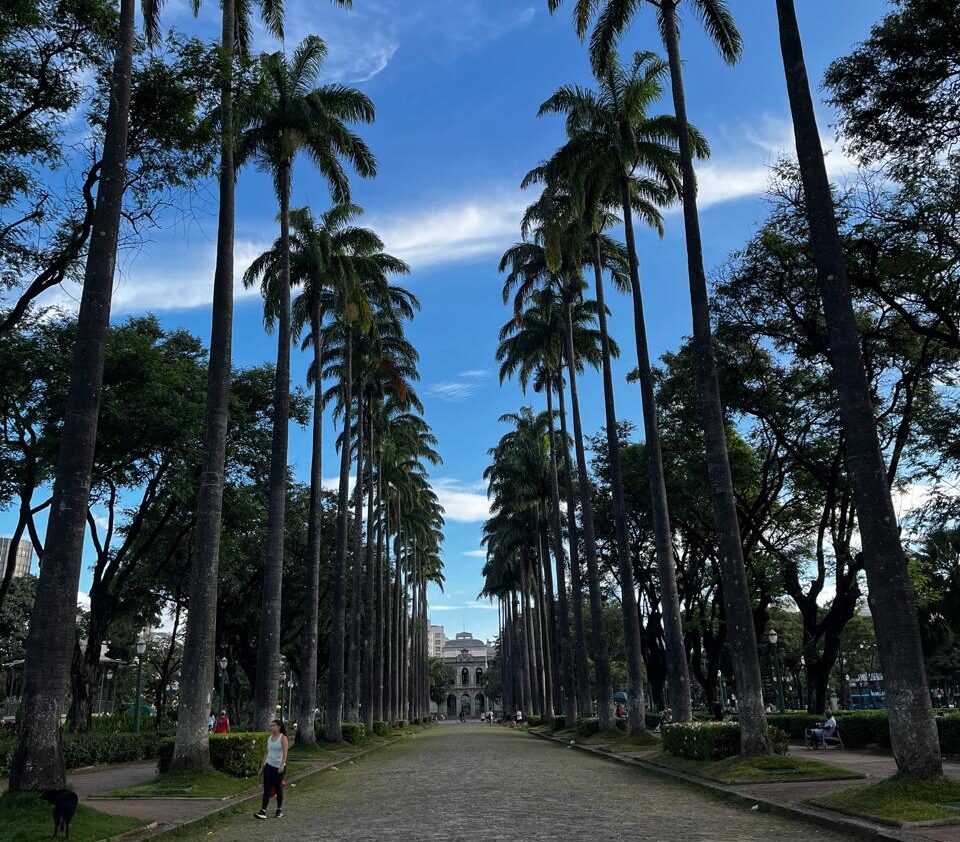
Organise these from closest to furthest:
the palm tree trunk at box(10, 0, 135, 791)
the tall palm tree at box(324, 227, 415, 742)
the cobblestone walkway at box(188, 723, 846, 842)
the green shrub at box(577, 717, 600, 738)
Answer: the cobblestone walkway at box(188, 723, 846, 842) < the palm tree trunk at box(10, 0, 135, 791) < the tall palm tree at box(324, 227, 415, 742) < the green shrub at box(577, 717, 600, 738)

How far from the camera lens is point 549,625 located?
5497cm

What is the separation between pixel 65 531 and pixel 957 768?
16.9 metres

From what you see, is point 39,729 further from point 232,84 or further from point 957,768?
point 957,768

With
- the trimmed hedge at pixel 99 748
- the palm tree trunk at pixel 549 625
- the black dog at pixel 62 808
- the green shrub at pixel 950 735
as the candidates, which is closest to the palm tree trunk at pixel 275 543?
the trimmed hedge at pixel 99 748

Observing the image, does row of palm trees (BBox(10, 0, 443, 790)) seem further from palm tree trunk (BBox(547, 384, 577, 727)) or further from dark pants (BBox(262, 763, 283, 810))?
palm tree trunk (BBox(547, 384, 577, 727))

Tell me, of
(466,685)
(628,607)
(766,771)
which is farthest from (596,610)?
(466,685)

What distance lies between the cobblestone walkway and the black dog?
6.65 feet

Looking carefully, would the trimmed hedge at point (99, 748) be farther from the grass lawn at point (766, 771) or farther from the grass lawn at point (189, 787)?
the grass lawn at point (766, 771)

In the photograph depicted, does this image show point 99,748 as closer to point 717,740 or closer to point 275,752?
point 275,752

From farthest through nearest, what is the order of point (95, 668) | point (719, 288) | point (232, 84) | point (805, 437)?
point (95, 668)
point (805, 437)
point (719, 288)
point (232, 84)

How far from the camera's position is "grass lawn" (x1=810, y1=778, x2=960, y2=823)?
8641mm

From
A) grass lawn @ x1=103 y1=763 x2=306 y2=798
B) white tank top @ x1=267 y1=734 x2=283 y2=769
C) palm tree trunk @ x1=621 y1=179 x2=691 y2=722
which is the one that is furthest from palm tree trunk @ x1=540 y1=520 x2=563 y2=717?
white tank top @ x1=267 y1=734 x2=283 y2=769

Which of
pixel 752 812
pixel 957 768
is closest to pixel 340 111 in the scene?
→ pixel 752 812

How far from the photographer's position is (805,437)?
26.0 m
